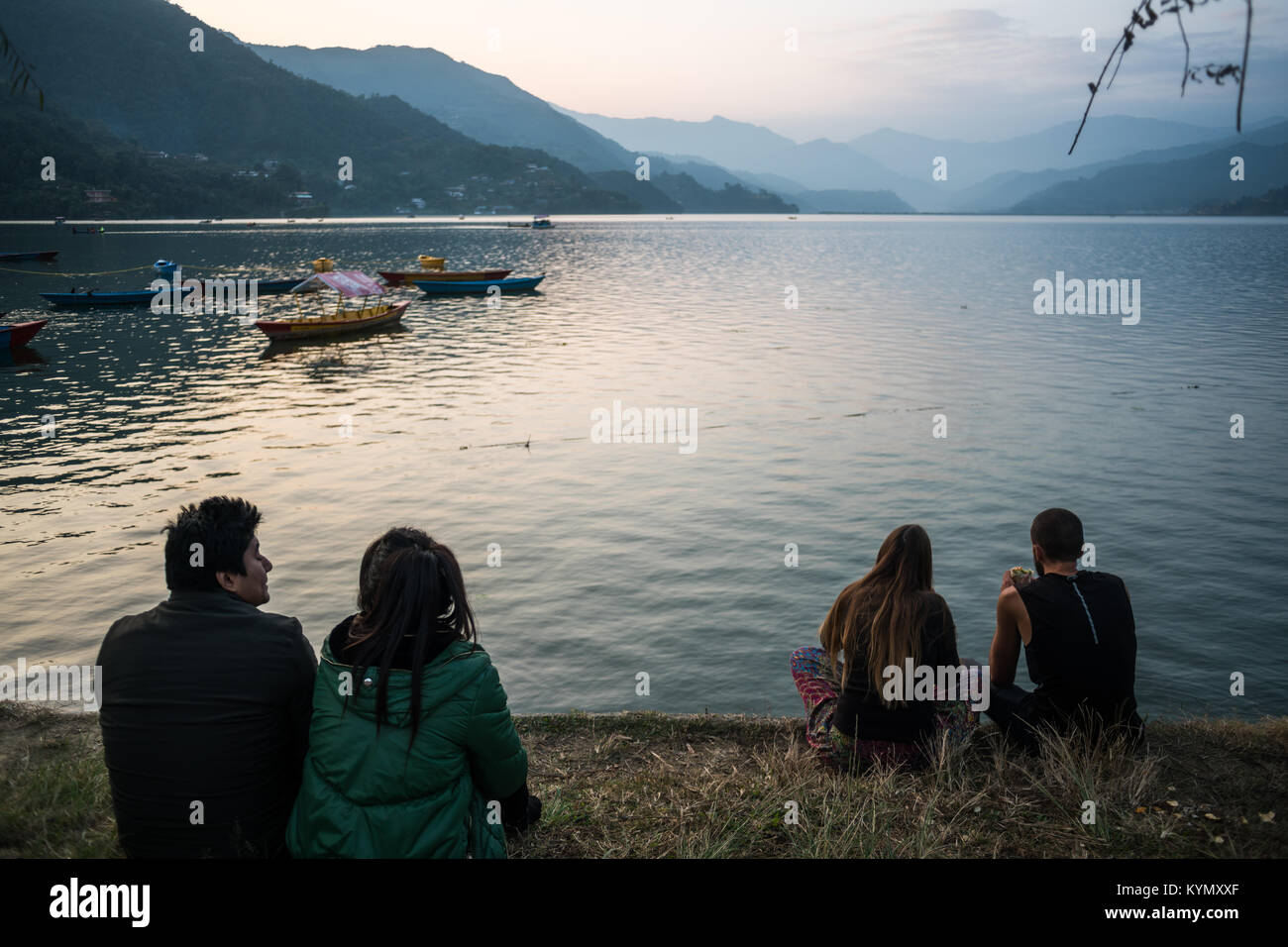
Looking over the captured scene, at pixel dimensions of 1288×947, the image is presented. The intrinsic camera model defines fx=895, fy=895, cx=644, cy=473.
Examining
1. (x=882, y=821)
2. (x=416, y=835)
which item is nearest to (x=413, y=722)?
(x=416, y=835)

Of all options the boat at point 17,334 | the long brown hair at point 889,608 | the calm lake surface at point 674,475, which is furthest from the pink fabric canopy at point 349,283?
the long brown hair at point 889,608

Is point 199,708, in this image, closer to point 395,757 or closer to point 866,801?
point 395,757

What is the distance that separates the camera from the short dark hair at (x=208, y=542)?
3787 millimetres

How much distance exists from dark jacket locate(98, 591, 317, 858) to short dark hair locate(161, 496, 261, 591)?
0.08 meters

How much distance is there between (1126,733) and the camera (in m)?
5.65

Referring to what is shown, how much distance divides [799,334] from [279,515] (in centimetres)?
2617

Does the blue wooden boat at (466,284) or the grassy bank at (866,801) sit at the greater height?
the blue wooden boat at (466,284)

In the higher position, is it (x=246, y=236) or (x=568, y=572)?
(x=246, y=236)

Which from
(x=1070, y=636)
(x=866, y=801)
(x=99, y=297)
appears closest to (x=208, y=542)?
(x=866, y=801)

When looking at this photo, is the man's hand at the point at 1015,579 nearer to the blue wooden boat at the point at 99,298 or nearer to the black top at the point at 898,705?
the black top at the point at 898,705

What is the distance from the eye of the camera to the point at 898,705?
5.51m

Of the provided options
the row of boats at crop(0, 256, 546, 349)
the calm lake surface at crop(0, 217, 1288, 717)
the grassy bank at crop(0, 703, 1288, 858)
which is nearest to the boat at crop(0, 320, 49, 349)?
the row of boats at crop(0, 256, 546, 349)
